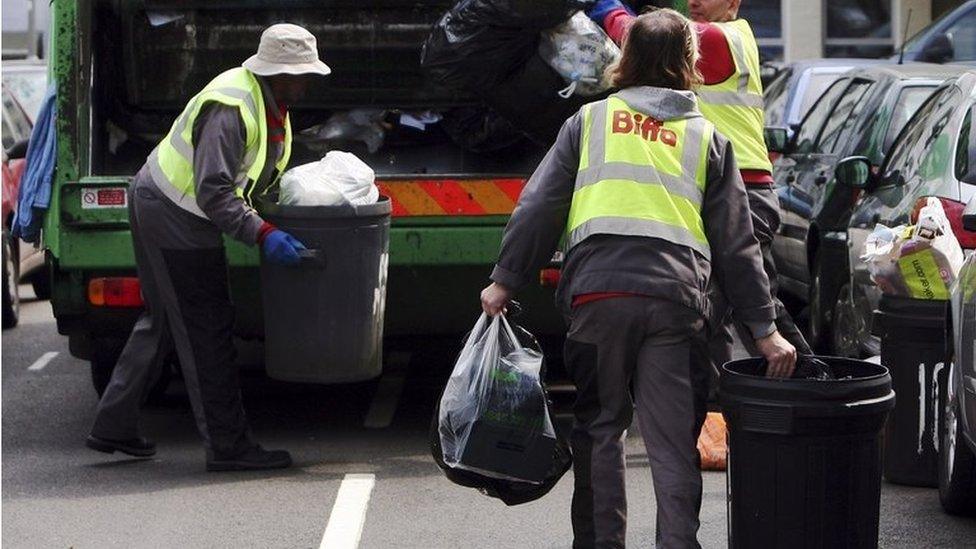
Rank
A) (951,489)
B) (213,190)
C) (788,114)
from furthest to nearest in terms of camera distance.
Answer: (788,114) → (213,190) → (951,489)

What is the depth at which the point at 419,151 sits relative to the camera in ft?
31.1

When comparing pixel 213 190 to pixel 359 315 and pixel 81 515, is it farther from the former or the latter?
pixel 81 515

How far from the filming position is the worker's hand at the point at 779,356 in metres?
5.59

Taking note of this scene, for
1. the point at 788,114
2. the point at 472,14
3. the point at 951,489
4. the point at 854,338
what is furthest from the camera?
the point at 788,114

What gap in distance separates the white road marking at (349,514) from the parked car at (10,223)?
5337 millimetres

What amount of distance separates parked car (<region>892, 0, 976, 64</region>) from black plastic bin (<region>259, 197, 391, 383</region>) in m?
9.61

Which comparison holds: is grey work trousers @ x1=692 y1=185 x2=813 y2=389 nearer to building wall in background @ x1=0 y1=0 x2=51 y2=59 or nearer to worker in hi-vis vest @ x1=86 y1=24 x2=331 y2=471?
worker in hi-vis vest @ x1=86 y1=24 x2=331 y2=471

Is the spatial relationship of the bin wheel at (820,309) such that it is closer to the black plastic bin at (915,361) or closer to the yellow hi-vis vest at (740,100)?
the black plastic bin at (915,361)

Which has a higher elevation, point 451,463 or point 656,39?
point 656,39

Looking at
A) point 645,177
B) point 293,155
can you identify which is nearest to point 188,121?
point 293,155

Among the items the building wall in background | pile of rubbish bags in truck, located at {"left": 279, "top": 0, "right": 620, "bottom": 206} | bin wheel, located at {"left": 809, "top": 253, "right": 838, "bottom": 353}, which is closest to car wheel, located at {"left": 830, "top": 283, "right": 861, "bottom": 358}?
bin wheel, located at {"left": 809, "top": 253, "right": 838, "bottom": 353}

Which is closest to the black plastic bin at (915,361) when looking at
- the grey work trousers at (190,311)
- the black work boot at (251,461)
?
the black work boot at (251,461)

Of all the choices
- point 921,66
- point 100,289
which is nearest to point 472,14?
point 100,289

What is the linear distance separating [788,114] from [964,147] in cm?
664
